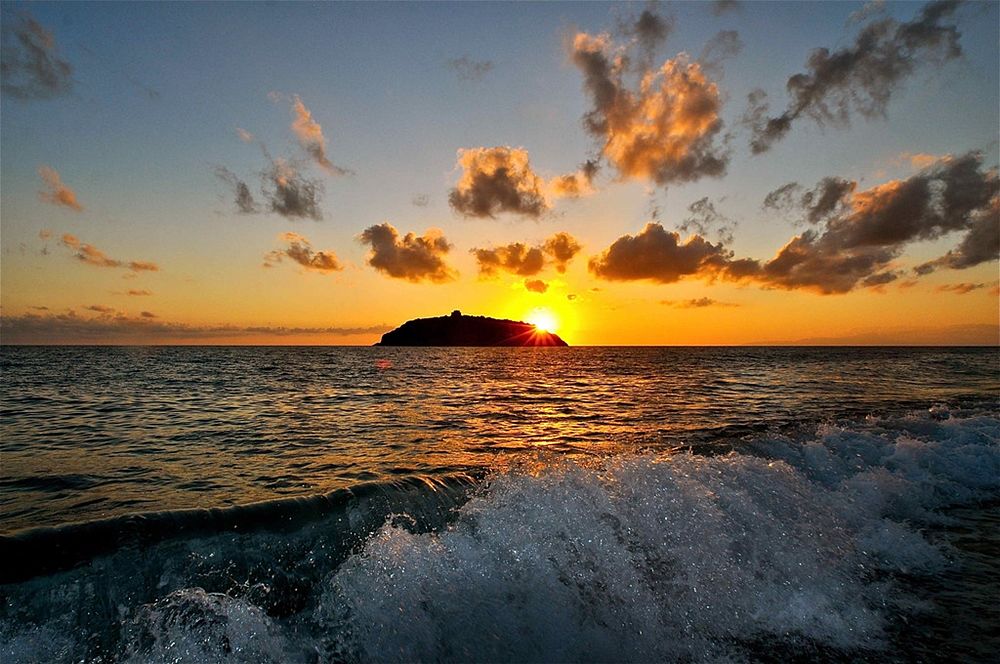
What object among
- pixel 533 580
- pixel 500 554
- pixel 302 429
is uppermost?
pixel 500 554

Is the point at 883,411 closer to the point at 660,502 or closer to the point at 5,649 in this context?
the point at 660,502

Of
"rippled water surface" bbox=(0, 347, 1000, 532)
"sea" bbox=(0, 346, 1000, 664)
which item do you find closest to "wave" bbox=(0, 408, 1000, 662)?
"sea" bbox=(0, 346, 1000, 664)

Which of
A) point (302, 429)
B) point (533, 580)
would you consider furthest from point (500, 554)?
point (302, 429)

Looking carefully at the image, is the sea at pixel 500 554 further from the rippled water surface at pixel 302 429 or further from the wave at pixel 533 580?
the rippled water surface at pixel 302 429

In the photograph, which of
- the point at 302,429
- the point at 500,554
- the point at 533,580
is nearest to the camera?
the point at 533,580

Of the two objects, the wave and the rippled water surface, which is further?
the rippled water surface

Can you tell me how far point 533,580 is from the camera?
6469 mm

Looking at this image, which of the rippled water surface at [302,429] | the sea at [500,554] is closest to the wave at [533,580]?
the sea at [500,554]

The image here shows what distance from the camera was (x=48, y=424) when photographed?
18.5 meters

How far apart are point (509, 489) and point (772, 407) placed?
2038 cm

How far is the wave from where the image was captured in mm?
5398

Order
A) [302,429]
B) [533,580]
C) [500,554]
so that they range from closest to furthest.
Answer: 1. [533,580]
2. [500,554]
3. [302,429]

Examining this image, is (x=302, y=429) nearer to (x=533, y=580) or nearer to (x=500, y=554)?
(x=500, y=554)

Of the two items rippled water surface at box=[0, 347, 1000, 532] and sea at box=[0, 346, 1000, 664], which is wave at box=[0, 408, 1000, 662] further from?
rippled water surface at box=[0, 347, 1000, 532]
